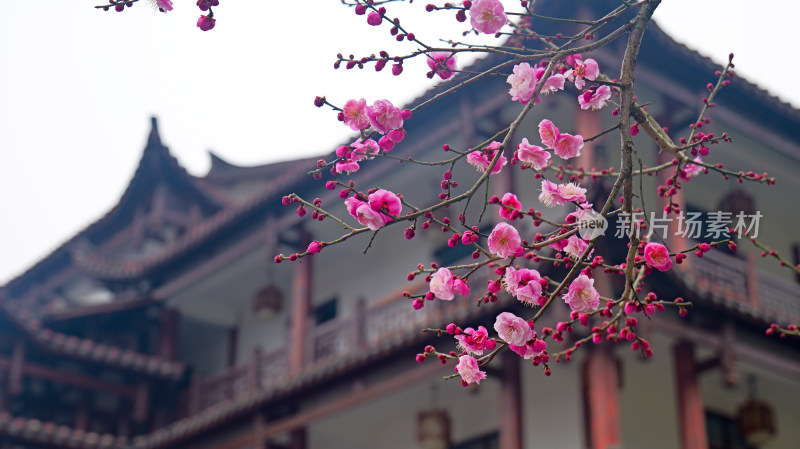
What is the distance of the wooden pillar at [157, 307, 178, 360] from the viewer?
610 inches

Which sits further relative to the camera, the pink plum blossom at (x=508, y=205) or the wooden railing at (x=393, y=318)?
the wooden railing at (x=393, y=318)

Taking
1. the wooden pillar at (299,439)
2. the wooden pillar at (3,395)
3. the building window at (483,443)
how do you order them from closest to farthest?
1. the building window at (483,443)
2. the wooden pillar at (299,439)
3. the wooden pillar at (3,395)

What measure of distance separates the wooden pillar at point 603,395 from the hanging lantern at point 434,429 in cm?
208

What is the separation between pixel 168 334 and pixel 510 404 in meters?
7.23

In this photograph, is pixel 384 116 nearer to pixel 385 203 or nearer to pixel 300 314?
pixel 385 203

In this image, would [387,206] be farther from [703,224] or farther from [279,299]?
[279,299]

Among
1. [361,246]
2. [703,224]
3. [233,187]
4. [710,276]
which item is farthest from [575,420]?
[233,187]

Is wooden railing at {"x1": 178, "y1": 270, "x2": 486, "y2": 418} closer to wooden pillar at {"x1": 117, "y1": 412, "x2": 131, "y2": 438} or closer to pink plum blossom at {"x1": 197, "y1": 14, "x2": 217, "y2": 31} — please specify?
wooden pillar at {"x1": 117, "y1": 412, "x2": 131, "y2": 438}

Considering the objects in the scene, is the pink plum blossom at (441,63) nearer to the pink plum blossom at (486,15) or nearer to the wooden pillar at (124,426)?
the pink plum blossom at (486,15)

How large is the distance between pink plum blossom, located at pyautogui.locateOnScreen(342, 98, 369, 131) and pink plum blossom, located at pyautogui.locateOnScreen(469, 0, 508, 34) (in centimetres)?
48

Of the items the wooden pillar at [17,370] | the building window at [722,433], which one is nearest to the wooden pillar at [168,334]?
the wooden pillar at [17,370]

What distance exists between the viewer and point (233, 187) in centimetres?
2069

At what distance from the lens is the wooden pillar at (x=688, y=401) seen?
9195 mm

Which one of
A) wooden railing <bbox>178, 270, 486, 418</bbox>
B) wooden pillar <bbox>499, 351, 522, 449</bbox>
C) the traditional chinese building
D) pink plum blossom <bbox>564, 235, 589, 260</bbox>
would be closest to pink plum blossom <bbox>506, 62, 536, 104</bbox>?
pink plum blossom <bbox>564, 235, 589, 260</bbox>
